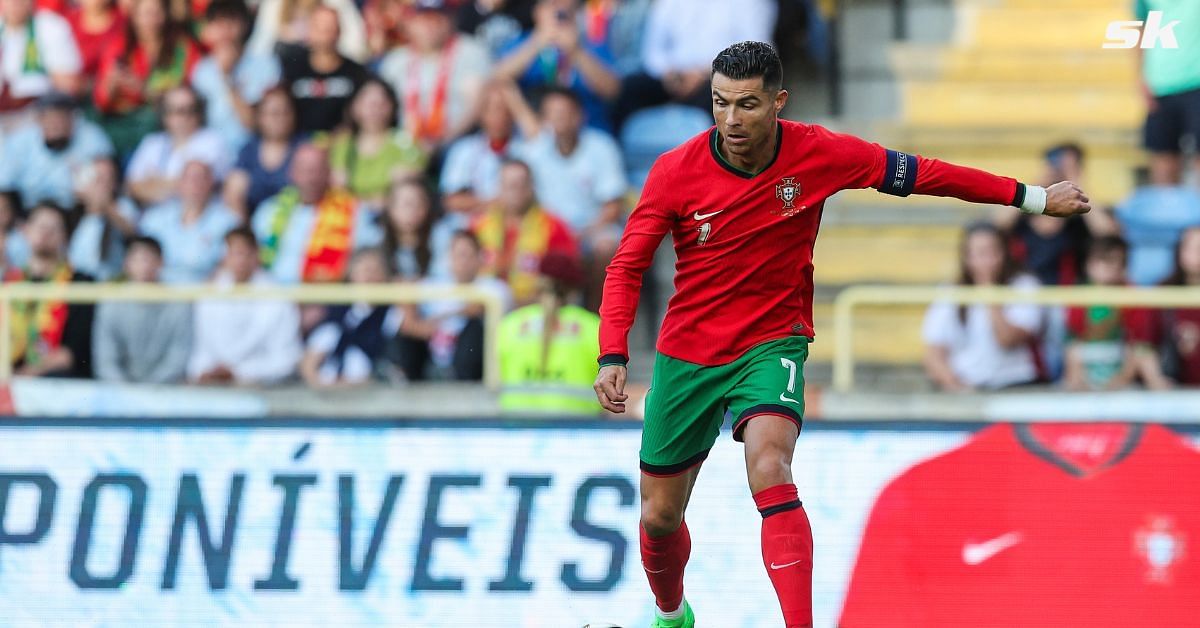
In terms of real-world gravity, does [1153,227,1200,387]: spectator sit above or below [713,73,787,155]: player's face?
below

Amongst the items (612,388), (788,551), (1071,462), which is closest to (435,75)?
(1071,462)

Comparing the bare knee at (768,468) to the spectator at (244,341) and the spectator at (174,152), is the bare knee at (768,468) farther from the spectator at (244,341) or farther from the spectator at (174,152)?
the spectator at (174,152)

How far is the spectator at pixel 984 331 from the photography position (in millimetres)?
9492

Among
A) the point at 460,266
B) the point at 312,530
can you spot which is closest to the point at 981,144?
the point at 460,266

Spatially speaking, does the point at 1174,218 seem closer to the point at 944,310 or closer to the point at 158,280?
the point at 944,310

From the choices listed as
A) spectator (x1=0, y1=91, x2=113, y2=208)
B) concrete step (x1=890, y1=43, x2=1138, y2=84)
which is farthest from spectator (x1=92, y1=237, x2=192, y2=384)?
concrete step (x1=890, y1=43, x2=1138, y2=84)

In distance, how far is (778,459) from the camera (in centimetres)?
556

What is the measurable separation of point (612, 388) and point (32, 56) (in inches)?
292

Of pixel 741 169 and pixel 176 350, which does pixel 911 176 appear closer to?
pixel 741 169

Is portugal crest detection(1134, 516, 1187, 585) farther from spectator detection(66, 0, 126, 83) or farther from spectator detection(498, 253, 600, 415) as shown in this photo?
spectator detection(66, 0, 126, 83)

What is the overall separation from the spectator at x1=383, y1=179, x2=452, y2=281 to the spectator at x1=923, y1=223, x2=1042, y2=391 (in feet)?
9.46

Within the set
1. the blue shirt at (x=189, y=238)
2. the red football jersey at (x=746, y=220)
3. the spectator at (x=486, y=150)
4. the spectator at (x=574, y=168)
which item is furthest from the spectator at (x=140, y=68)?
the red football jersey at (x=746, y=220)

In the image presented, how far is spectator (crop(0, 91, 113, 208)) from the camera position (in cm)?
1112

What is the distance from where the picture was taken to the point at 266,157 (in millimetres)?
10859
